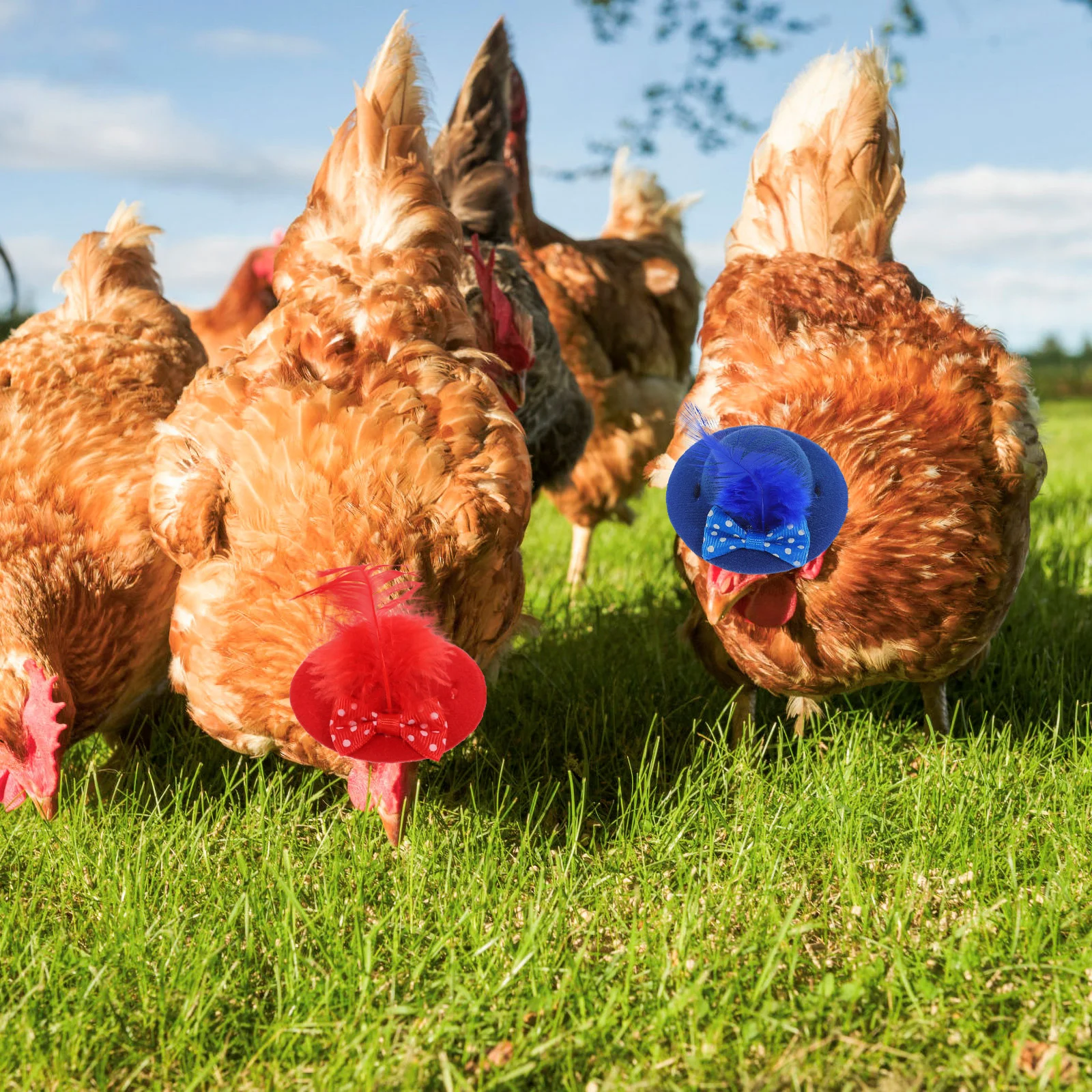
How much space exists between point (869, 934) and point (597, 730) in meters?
0.97

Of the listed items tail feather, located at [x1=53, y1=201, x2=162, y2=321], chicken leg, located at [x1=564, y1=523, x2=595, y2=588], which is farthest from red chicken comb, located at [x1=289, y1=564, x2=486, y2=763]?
chicken leg, located at [x1=564, y1=523, x2=595, y2=588]

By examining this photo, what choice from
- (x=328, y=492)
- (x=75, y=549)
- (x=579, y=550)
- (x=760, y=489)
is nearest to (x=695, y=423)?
(x=760, y=489)

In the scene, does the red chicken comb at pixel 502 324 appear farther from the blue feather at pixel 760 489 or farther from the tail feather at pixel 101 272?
the blue feather at pixel 760 489

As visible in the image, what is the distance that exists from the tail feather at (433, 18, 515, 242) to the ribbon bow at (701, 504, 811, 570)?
2.26 metres

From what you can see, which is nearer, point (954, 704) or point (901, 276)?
point (901, 276)

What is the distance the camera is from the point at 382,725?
1.66m

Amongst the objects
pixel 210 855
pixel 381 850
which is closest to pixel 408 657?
pixel 381 850

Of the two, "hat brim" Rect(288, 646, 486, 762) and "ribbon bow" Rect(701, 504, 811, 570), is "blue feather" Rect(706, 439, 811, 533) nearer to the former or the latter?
"ribbon bow" Rect(701, 504, 811, 570)

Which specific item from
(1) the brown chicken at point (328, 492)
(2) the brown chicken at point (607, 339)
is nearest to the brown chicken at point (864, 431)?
(1) the brown chicken at point (328, 492)

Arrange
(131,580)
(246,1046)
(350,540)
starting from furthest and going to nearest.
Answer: (131,580) < (350,540) < (246,1046)

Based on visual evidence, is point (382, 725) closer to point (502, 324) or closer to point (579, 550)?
point (502, 324)

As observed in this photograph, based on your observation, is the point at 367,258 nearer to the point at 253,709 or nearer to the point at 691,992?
the point at 253,709

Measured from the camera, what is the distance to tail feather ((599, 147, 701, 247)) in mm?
5602

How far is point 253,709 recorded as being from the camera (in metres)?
1.86
